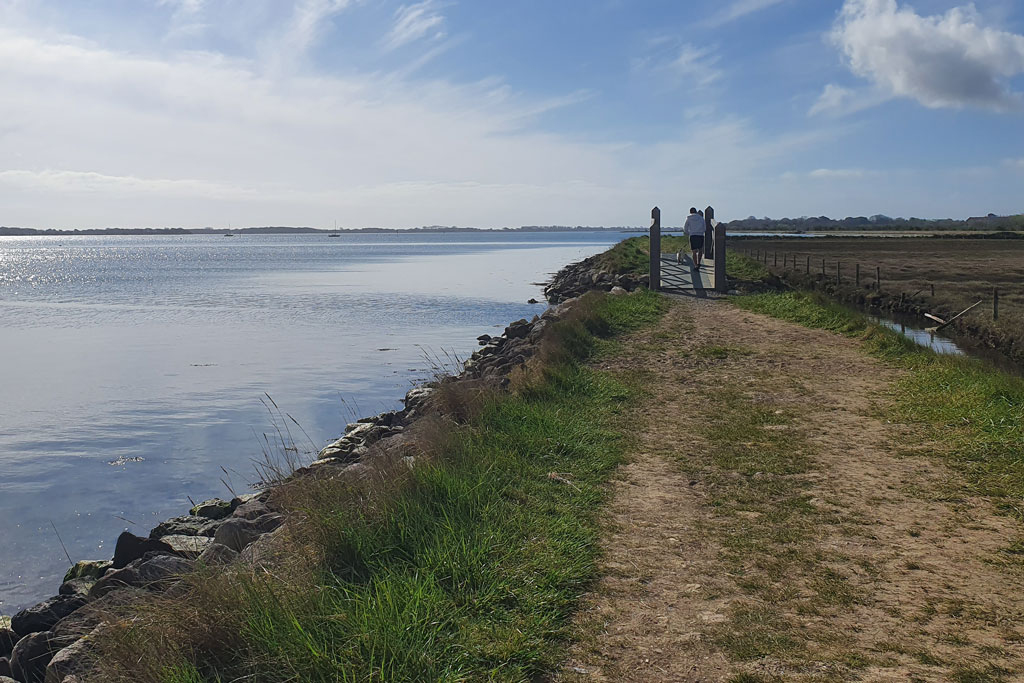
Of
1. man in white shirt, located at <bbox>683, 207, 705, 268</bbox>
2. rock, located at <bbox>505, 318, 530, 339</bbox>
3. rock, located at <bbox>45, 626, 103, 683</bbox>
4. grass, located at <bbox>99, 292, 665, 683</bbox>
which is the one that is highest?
man in white shirt, located at <bbox>683, 207, 705, 268</bbox>

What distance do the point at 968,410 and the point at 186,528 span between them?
8058 millimetres

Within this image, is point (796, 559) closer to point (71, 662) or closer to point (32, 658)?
point (71, 662)

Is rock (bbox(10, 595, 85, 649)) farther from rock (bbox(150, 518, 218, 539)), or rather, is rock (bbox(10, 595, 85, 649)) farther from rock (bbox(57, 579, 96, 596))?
rock (bbox(150, 518, 218, 539))

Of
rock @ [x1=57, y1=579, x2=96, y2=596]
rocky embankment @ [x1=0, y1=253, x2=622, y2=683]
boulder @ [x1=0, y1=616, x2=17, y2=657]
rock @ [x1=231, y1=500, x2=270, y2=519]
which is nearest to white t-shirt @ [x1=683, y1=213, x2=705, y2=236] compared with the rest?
rocky embankment @ [x1=0, y1=253, x2=622, y2=683]

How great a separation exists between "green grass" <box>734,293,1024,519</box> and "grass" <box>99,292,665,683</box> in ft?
10.2

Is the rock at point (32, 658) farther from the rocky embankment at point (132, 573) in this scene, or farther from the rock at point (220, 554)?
the rock at point (220, 554)

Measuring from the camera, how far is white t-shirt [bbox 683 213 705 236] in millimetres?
24547

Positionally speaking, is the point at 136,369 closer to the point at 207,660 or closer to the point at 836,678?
the point at 207,660

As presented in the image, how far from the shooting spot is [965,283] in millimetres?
31203

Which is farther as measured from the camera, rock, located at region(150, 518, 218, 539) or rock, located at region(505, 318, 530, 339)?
rock, located at region(505, 318, 530, 339)

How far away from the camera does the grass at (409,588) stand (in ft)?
11.9

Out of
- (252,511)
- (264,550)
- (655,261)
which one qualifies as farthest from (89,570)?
(655,261)

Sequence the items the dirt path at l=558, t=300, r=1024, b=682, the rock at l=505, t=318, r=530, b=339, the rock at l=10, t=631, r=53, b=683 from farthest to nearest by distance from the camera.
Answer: the rock at l=505, t=318, r=530, b=339 → the rock at l=10, t=631, r=53, b=683 → the dirt path at l=558, t=300, r=1024, b=682

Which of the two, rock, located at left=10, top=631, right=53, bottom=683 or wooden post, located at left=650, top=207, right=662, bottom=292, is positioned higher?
wooden post, located at left=650, top=207, right=662, bottom=292
